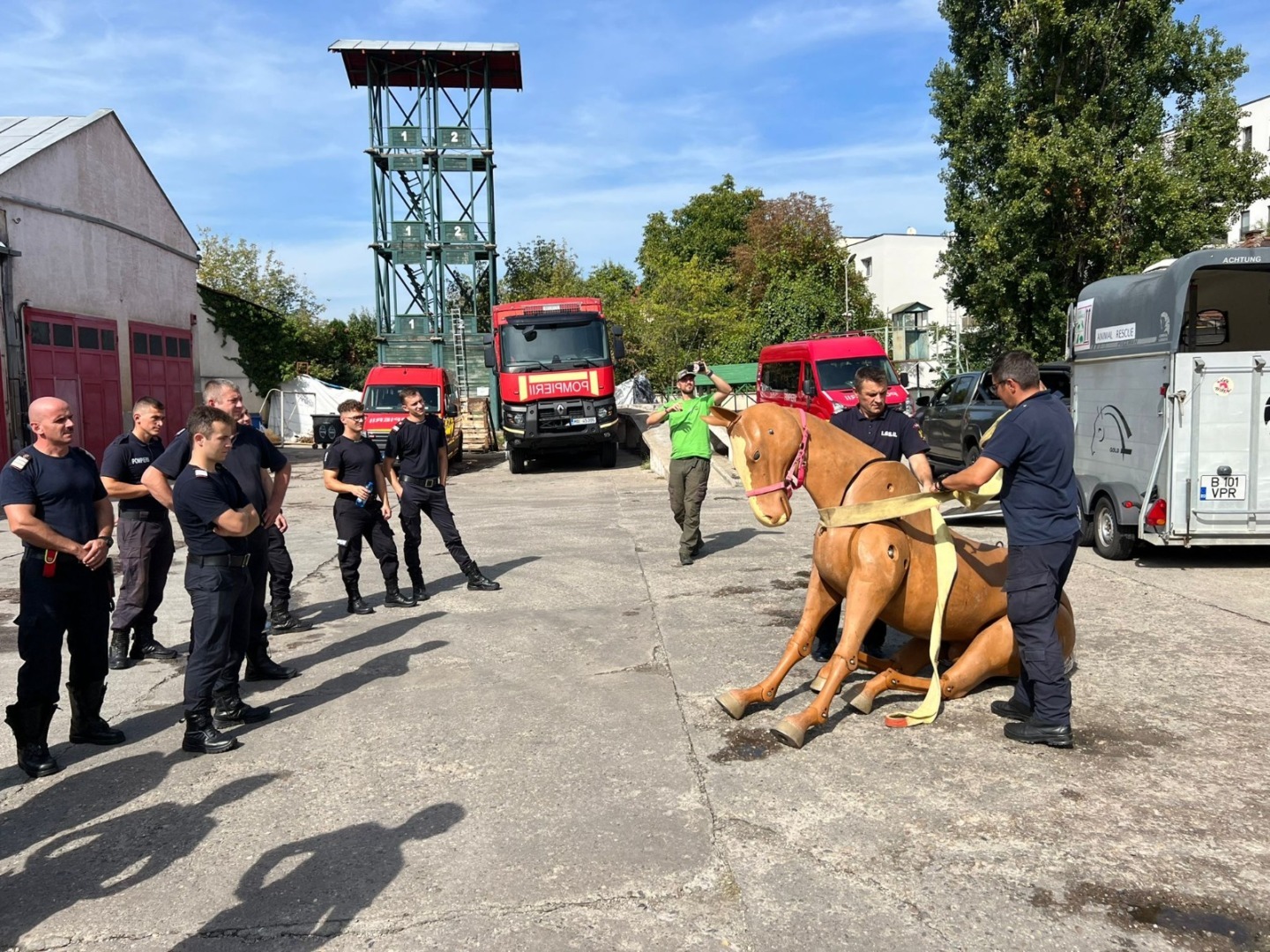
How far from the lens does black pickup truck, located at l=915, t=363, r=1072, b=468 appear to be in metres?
13.1

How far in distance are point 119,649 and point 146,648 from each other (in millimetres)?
239

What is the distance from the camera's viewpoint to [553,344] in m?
19.0

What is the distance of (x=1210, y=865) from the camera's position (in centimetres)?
325

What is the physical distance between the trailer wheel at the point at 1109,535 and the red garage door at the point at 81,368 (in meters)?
17.9

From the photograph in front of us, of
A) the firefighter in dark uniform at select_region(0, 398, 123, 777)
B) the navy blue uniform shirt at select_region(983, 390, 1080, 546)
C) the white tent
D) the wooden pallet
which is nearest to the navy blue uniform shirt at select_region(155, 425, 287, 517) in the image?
the firefighter in dark uniform at select_region(0, 398, 123, 777)

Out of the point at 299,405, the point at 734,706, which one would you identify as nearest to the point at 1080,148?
the point at 734,706

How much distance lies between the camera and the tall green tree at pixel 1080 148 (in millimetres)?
18188

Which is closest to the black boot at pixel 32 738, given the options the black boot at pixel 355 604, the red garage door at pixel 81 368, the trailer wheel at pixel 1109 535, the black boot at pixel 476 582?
the black boot at pixel 355 604

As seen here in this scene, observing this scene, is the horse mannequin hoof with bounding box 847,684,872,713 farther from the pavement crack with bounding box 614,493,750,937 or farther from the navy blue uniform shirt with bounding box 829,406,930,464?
the navy blue uniform shirt with bounding box 829,406,930,464

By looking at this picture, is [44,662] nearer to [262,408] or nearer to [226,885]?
[226,885]

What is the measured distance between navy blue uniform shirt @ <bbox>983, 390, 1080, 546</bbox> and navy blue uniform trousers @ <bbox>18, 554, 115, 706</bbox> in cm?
451

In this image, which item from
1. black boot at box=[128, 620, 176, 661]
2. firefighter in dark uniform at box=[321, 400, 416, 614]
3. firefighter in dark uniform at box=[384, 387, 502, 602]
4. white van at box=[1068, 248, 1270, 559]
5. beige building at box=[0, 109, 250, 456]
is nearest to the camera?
black boot at box=[128, 620, 176, 661]

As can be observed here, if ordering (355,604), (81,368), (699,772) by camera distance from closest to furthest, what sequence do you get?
(699,772), (355,604), (81,368)

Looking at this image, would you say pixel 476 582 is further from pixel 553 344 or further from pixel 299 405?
pixel 299 405
